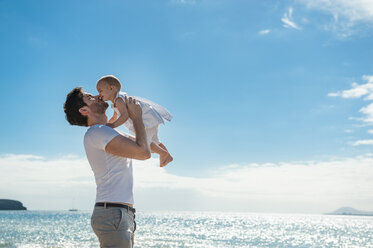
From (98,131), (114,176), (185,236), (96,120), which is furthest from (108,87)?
(185,236)

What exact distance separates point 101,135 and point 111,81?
682 mm

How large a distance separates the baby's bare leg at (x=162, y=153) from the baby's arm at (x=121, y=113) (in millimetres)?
446

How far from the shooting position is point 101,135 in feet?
8.88

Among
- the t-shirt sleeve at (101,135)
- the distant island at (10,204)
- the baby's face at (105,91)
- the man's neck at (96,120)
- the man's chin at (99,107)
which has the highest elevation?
the baby's face at (105,91)

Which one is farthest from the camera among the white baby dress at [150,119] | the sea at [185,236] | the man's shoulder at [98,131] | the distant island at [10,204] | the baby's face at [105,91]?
the distant island at [10,204]

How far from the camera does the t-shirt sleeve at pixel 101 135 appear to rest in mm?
2678

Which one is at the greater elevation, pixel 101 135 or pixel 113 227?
pixel 101 135

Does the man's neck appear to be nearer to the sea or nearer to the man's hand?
the man's hand

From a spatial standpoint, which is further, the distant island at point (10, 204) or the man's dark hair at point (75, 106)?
the distant island at point (10, 204)

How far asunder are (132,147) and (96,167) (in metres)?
0.34

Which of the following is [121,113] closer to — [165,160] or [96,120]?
[96,120]

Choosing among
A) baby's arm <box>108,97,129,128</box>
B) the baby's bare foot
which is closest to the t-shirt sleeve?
baby's arm <box>108,97,129,128</box>

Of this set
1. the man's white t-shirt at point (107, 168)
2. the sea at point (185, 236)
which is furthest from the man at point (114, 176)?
the sea at point (185, 236)

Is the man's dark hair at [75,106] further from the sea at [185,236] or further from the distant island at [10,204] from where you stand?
the distant island at [10,204]
